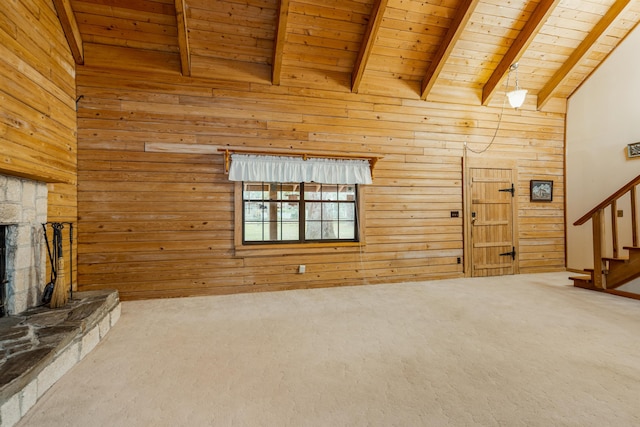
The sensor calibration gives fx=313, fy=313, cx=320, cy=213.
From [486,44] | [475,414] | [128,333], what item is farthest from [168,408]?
[486,44]

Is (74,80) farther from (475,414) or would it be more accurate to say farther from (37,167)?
(475,414)

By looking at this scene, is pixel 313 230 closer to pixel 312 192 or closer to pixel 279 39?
pixel 312 192

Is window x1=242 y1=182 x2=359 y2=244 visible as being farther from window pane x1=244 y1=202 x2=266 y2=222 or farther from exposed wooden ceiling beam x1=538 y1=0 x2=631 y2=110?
exposed wooden ceiling beam x1=538 y1=0 x2=631 y2=110

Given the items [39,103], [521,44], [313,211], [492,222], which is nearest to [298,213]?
[313,211]

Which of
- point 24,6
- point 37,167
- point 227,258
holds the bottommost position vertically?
point 227,258

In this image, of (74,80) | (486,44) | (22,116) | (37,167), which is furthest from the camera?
(486,44)

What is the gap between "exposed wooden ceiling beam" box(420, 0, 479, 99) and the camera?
403 centimetres

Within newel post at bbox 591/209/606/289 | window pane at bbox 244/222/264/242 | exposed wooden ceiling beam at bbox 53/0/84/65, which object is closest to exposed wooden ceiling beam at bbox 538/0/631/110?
newel post at bbox 591/209/606/289

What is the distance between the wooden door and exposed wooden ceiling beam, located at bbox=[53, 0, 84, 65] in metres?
5.77

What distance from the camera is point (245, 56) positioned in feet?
14.2

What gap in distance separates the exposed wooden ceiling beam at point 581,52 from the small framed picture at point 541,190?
133 cm

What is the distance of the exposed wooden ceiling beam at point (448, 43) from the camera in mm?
4027

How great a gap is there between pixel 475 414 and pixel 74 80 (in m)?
5.22

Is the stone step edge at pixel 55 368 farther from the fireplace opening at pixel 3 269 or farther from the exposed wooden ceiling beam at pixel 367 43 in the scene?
the exposed wooden ceiling beam at pixel 367 43
